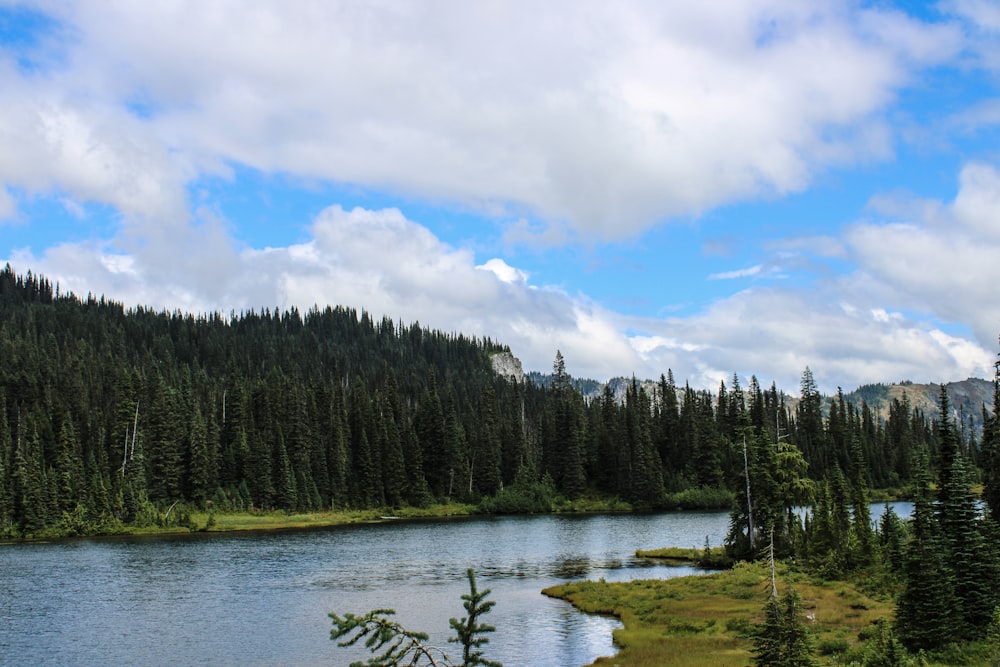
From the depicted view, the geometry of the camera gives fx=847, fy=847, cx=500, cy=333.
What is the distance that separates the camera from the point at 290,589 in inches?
2869

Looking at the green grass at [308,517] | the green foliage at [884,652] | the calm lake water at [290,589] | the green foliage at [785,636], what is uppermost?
the green foliage at [785,636]

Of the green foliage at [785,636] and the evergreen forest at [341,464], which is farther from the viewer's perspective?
the evergreen forest at [341,464]

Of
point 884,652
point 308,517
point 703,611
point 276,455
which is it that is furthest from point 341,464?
point 884,652

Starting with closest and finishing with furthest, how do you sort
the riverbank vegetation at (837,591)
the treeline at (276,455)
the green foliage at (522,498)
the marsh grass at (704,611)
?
the riverbank vegetation at (837,591), the marsh grass at (704,611), the treeline at (276,455), the green foliage at (522,498)

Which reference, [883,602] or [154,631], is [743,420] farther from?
[154,631]

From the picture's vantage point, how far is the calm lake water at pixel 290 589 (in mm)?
50531

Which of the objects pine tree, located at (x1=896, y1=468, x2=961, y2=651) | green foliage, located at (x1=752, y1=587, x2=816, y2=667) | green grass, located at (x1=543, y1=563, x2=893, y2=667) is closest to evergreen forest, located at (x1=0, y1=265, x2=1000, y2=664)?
green grass, located at (x1=543, y1=563, x2=893, y2=667)

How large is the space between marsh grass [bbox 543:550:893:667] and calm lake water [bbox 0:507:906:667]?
2.26m

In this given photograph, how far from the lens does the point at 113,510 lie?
136m

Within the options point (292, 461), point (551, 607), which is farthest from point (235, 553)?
point (292, 461)

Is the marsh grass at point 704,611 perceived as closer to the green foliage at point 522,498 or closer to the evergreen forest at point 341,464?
the evergreen forest at point 341,464

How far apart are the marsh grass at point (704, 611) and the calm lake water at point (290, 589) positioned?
88.8 inches

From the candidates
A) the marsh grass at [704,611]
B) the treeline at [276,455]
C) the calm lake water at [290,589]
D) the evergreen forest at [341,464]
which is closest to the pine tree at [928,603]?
the marsh grass at [704,611]

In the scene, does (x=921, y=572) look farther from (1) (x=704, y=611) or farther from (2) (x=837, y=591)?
(2) (x=837, y=591)
